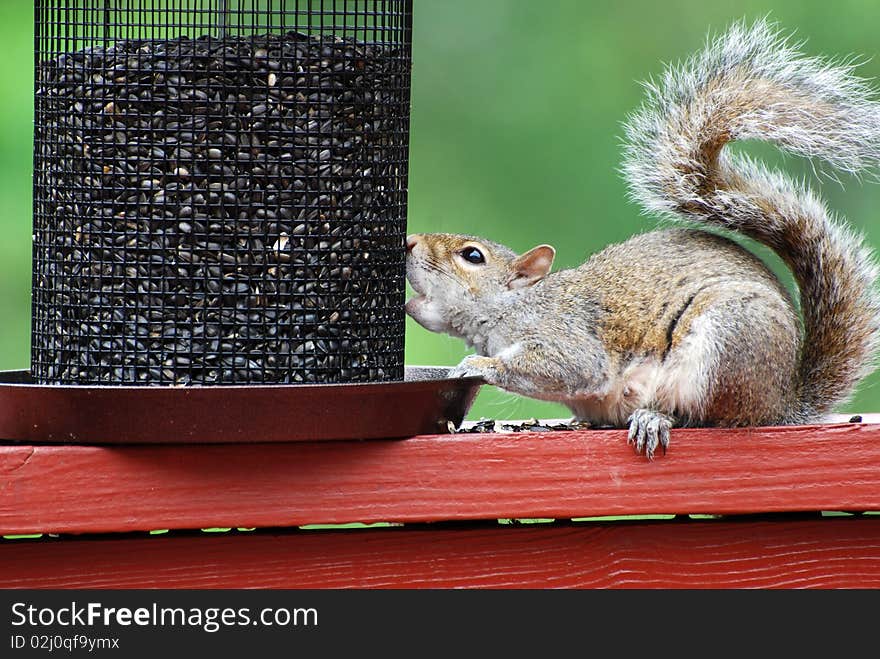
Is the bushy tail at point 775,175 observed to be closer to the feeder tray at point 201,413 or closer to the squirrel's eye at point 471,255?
the squirrel's eye at point 471,255

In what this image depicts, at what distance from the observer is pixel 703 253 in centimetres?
282

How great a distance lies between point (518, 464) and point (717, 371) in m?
0.50

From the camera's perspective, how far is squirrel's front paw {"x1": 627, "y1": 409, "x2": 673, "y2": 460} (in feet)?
7.55

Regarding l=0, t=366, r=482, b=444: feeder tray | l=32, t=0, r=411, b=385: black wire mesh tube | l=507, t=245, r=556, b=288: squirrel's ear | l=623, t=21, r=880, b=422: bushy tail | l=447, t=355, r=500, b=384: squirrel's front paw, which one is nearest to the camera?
l=0, t=366, r=482, b=444: feeder tray

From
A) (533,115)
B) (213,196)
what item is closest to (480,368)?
(213,196)

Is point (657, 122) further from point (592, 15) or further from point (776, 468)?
point (592, 15)

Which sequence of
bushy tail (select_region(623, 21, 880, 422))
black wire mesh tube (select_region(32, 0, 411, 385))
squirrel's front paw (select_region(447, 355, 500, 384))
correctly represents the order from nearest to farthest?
black wire mesh tube (select_region(32, 0, 411, 385))
squirrel's front paw (select_region(447, 355, 500, 384))
bushy tail (select_region(623, 21, 880, 422))

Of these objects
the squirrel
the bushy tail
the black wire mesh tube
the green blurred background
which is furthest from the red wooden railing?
the green blurred background

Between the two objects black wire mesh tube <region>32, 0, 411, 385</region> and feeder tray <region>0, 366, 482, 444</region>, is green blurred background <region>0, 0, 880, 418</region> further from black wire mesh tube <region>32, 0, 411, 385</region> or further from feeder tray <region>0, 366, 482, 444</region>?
feeder tray <region>0, 366, 482, 444</region>

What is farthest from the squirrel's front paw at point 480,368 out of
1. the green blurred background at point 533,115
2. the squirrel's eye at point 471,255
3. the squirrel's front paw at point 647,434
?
the green blurred background at point 533,115

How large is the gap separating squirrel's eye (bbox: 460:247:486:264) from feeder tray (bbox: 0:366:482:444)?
664 millimetres

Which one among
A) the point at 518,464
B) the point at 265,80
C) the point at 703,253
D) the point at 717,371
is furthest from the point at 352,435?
the point at 703,253

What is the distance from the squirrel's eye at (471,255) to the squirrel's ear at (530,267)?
0.21ft

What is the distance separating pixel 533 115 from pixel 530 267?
2.31 metres
